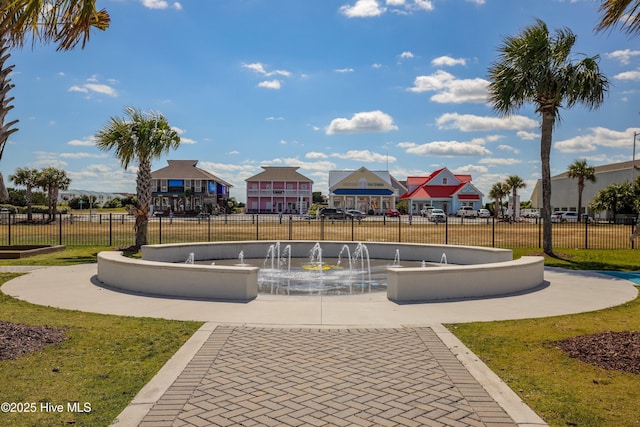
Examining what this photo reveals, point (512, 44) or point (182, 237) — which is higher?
point (512, 44)

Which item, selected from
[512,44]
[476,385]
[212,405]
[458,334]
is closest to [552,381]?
[476,385]

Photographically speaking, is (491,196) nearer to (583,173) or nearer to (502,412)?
(583,173)

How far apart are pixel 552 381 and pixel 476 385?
91 cm

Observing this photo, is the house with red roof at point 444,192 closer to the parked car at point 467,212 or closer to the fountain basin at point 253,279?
the parked car at point 467,212

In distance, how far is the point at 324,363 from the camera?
251 inches

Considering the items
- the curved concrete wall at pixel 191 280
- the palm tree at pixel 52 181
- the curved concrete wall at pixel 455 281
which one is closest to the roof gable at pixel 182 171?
the palm tree at pixel 52 181

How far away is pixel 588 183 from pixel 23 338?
7719cm

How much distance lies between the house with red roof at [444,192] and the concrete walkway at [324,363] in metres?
67.8

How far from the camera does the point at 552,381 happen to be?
226 inches

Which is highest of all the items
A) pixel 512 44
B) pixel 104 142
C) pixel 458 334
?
pixel 512 44

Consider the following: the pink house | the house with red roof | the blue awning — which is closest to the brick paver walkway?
the house with red roof

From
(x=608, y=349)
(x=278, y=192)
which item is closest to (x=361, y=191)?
(x=278, y=192)

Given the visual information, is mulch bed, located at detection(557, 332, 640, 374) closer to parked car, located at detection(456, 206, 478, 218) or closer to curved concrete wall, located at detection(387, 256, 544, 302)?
curved concrete wall, located at detection(387, 256, 544, 302)

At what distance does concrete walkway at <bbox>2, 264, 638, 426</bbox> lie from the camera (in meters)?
4.79
